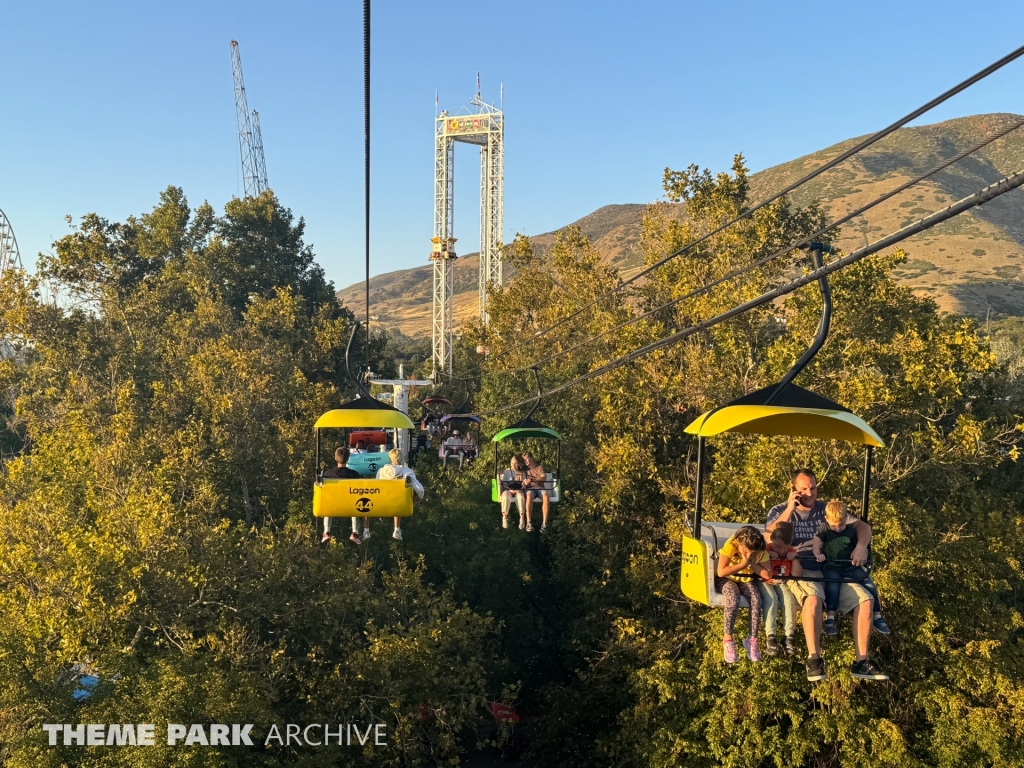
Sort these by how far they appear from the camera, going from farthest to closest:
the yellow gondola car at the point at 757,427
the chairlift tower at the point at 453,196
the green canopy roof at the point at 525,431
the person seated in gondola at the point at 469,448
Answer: the chairlift tower at the point at 453,196, the person seated in gondola at the point at 469,448, the green canopy roof at the point at 525,431, the yellow gondola car at the point at 757,427

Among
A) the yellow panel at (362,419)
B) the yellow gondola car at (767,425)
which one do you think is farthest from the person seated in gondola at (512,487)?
the yellow gondola car at (767,425)

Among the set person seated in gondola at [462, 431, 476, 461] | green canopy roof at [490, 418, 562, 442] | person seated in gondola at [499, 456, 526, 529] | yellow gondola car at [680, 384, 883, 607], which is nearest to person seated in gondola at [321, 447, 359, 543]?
green canopy roof at [490, 418, 562, 442]

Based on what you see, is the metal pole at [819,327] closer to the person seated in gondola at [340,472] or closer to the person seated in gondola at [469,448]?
the person seated in gondola at [340,472]

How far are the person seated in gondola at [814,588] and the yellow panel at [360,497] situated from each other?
678cm

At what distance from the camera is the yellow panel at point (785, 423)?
6.59 m

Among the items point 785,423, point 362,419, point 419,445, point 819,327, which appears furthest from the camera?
point 419,445

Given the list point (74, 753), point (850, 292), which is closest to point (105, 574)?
point (74, 753)

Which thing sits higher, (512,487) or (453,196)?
(453,196)

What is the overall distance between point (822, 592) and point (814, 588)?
90mm

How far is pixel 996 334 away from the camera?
282 ft

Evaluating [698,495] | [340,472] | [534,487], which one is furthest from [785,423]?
[534,487]

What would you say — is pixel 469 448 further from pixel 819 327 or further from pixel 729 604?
pixel 819 327

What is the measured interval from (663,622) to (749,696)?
6407mm

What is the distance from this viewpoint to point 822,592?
7.50 m
